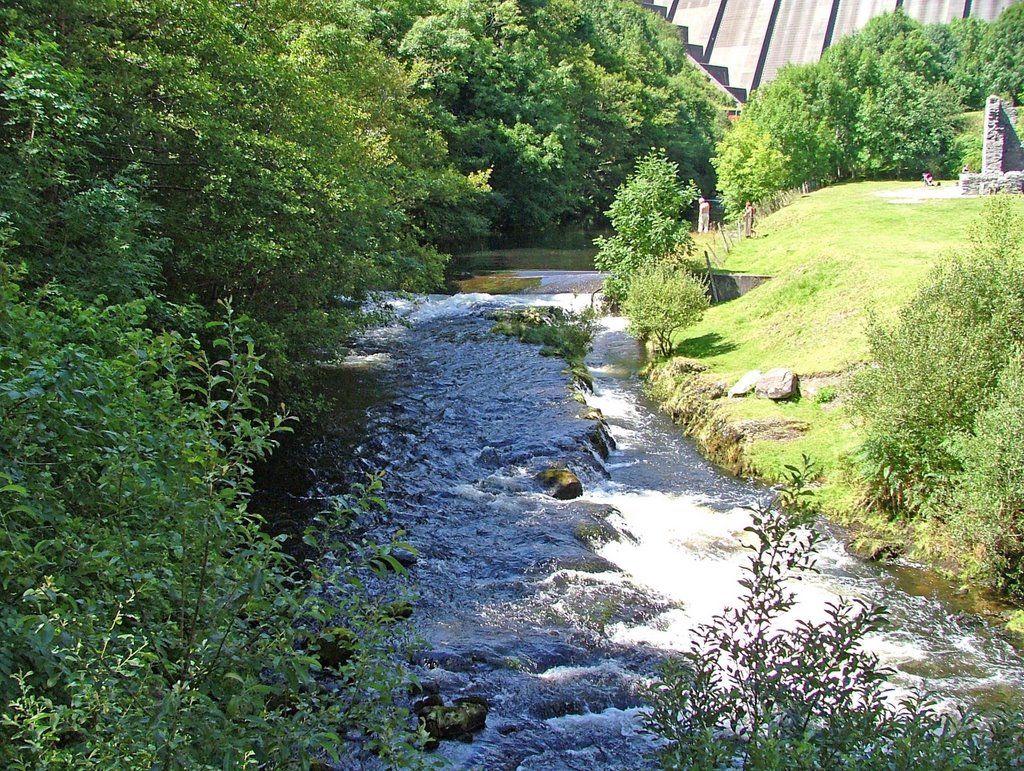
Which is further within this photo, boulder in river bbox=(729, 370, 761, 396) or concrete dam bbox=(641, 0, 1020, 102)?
concrete dam bbox=(641, 0, 1020, 102)

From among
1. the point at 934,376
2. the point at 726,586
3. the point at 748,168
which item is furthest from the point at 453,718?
the point at 748,168

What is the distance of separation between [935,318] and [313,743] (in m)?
12.5

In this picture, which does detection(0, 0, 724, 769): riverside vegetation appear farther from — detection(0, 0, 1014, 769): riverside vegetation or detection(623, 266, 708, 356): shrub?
detection(623, 266, 708, 356): shrub

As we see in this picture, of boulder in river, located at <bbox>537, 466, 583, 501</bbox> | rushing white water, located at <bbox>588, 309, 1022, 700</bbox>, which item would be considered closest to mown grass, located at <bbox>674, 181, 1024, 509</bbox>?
rushing white water, located at <bbox>588, 309, 1022, 700</bbox>

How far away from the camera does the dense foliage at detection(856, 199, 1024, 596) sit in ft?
37.4

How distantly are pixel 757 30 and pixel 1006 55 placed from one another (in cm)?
5396

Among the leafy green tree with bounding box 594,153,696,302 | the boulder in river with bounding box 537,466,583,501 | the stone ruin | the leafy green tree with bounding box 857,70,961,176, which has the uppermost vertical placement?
the leafy green tree with bounding box 857,70,961,176

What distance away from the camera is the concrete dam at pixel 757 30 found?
121 meters

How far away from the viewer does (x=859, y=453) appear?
1402cm

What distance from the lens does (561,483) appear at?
15.0 m

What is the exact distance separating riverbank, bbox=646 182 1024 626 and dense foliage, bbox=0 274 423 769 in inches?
408

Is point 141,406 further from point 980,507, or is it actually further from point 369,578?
point 980,507

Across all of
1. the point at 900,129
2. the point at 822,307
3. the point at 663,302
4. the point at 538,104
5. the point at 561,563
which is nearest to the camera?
the point at 561,563

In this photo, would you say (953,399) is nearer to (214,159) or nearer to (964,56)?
(214,159)
